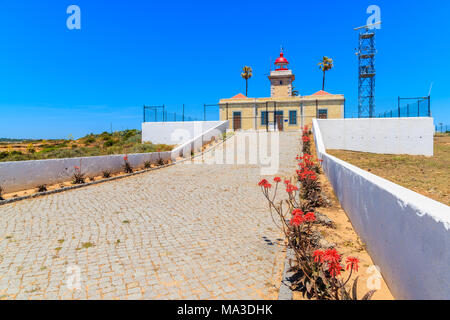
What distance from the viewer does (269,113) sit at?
1193 inches

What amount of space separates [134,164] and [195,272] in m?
10.2

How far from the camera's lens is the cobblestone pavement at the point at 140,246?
326cm

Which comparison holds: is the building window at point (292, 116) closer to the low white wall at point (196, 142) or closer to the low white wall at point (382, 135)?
the low white wall at point (382, 135)

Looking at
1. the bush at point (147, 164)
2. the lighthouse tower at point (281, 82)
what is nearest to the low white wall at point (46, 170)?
the bush at point (147, 164)

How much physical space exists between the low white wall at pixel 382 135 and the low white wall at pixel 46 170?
51.4 feet

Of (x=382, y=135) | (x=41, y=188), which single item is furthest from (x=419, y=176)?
(x=41, y=188)

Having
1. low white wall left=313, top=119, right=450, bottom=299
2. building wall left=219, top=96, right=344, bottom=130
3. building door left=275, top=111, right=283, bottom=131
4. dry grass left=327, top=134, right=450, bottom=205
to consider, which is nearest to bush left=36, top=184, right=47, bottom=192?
low white wall left=313, top=119, right=450, bottom=299

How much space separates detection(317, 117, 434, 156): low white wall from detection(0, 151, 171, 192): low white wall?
51.4 ft

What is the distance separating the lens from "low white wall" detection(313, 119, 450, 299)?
195cm

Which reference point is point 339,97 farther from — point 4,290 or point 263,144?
point 4,290

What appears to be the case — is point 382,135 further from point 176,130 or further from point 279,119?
point 176,130

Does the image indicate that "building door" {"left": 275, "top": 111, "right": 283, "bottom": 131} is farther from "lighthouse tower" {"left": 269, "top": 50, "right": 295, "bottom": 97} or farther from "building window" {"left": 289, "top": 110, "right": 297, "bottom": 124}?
"lighthouse tower" {"left": 269, "top": 50, "right": 295, "bottom": 97}

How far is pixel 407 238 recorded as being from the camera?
99.3 inches
